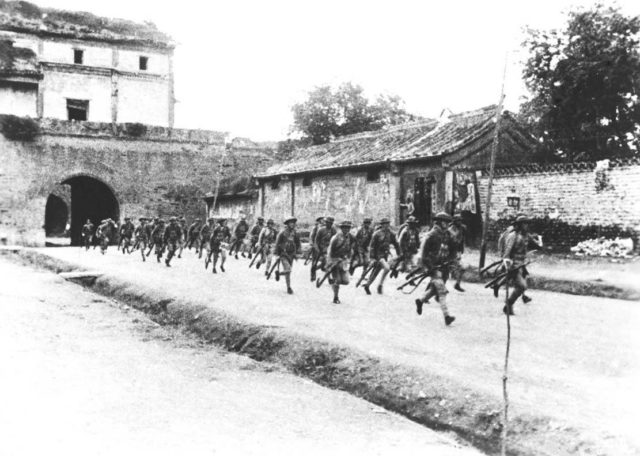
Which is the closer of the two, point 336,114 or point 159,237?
point 159,237

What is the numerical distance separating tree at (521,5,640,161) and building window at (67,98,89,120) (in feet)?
82.6

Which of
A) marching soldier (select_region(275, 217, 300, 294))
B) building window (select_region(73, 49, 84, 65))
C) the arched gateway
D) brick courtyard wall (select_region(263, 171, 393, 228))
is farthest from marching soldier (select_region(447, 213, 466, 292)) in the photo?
building window (select_region(73, 49, 84, 65))

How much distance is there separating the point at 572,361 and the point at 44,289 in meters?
10.6

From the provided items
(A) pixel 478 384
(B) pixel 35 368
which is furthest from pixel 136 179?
(A) pixel 478 384

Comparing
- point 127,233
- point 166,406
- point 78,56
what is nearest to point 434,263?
point 166,406

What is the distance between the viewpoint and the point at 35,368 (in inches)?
278

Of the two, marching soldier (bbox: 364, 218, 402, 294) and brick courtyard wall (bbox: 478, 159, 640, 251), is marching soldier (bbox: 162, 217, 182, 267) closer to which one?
marching soldier (bbox: 364, 218, 402, 294)

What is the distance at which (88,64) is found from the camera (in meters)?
37.9

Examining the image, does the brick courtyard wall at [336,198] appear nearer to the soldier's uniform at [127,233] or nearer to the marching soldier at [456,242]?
the soldier's uniform at [127,233]

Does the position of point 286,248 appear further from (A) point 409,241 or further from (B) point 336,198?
(B) point 336,198

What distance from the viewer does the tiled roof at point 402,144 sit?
821 inches

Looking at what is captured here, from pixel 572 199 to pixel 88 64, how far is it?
29475mm

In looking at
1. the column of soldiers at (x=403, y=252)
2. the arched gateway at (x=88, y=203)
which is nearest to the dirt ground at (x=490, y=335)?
the column of soldiers at (x=403, y=252)

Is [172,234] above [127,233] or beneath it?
above
